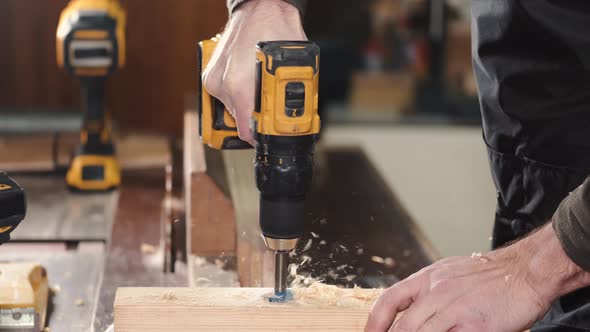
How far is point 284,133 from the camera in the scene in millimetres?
1164

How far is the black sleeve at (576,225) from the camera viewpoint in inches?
41.7

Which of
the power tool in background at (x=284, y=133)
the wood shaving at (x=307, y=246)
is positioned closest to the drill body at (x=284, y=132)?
the power tool in background at (x=284, y=133)

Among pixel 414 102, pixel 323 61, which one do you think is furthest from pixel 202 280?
pixel 414 102

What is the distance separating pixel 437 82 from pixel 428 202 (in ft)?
1.80

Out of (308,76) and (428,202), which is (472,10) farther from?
(428,202)

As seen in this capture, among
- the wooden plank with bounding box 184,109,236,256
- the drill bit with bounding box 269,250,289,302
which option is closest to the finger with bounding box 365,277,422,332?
the drill bit with bounding box 269,250,289,302

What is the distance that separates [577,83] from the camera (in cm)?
155

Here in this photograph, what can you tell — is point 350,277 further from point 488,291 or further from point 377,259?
point 488,291

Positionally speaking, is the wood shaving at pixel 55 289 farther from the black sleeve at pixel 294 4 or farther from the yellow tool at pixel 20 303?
the black sleeve at pixel 294 4

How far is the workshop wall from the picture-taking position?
3.08m

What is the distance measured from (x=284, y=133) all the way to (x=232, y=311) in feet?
0.89

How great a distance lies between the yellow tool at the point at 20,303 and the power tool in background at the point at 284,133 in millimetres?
411

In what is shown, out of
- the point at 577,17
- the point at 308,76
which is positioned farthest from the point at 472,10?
the point at 308,76

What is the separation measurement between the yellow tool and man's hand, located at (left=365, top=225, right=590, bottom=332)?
57 centimetres
